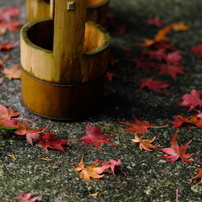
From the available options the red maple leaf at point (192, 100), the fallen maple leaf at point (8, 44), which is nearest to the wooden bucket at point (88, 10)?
the fallen maple leaf at point (8, 44)

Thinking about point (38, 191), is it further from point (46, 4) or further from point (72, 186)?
point (46, 4)

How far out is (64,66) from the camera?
2.10 metres

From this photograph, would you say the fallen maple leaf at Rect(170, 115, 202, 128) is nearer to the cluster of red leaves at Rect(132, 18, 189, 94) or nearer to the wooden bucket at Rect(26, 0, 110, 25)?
the cluster of red leaves at Rect(132, 18, 189, 94)

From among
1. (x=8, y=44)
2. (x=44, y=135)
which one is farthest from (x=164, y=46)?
(x=44, y=135)

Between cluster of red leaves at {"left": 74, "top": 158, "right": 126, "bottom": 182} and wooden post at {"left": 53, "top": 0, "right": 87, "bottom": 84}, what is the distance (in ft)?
1.56

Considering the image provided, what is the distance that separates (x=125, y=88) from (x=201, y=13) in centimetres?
163

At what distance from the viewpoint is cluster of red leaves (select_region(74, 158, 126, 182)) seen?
6.36ft

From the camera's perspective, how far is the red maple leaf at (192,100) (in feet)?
8.24

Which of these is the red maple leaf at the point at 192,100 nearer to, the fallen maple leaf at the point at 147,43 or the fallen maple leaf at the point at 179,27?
the fallen maple leaf at the point at 147,43

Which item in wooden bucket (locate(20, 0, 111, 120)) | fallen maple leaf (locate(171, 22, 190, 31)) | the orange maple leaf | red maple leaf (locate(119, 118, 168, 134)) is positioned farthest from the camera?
fallen maple leaf (locate(171, 22, 190, 31))

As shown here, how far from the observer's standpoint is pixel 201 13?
390cm

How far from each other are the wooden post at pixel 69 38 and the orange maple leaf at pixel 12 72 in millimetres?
662

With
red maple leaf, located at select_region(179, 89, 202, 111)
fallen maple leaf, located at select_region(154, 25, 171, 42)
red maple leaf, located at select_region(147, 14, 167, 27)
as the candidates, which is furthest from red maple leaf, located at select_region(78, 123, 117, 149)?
red maple leaf, located at select_region(147, 14, 167, 27)

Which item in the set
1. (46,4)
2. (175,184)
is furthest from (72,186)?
(46,4)
